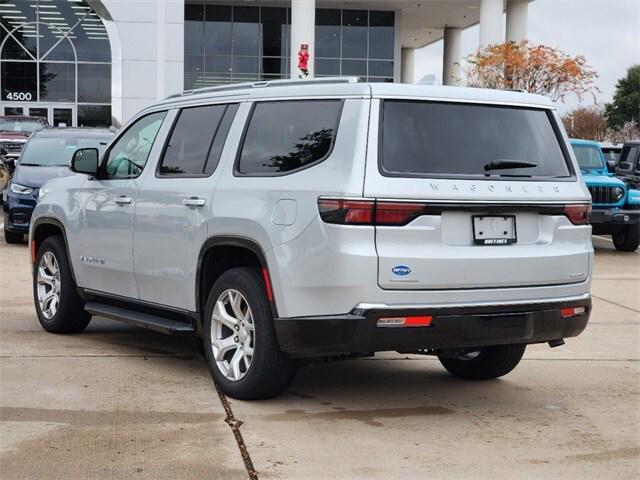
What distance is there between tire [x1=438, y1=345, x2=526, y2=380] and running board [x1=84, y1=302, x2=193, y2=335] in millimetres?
1862

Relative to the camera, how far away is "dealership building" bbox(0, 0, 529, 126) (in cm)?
3794

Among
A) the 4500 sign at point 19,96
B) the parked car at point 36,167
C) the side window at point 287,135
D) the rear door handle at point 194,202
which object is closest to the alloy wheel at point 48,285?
the rear door handle at point 194,202

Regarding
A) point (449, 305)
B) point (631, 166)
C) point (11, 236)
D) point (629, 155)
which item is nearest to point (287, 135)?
point (449, 305)

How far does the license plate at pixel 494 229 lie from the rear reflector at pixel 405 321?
0.54m

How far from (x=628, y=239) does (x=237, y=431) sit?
1342 cm

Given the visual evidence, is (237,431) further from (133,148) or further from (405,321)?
(133,148)

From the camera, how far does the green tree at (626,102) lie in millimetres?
79750

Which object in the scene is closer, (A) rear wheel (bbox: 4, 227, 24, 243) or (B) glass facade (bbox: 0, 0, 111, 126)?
(A) rear wheel (bbox: 4, 227, 24, 243)

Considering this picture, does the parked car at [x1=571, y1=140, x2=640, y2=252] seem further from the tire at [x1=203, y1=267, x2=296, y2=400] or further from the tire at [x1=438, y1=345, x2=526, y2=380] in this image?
the tire at [x1=203, y1=267, x2=296, y2=400]

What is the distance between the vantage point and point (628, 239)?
57.8 ft

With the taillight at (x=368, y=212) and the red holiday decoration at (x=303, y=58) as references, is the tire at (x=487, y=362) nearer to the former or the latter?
the taillight at (x=368, y=212)

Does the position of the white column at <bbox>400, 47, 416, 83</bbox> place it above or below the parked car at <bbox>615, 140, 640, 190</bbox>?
above

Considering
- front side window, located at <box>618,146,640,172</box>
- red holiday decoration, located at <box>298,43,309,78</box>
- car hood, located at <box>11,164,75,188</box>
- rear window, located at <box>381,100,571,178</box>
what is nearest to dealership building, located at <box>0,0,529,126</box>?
red holiday decoration, located at <box>298,43,309,78</box>

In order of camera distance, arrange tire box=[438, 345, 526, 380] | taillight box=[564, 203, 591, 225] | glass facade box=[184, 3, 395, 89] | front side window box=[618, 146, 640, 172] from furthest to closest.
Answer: glass facade box=[184, 3, 395, 89]
front side window box=[618, 146, 640, 172]
tire box=[438, 345, 526, 380]
taillight box=[564, 203, 591, 225]
